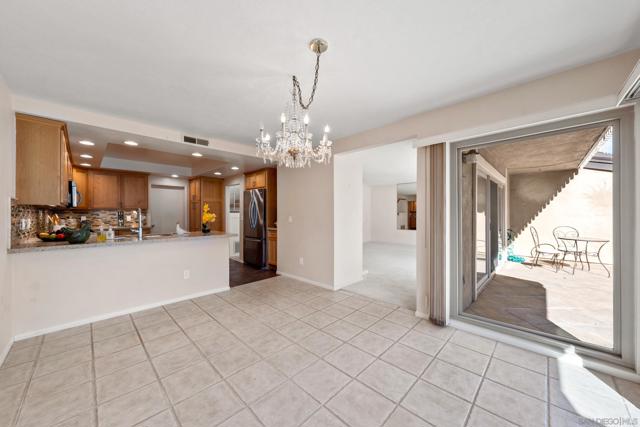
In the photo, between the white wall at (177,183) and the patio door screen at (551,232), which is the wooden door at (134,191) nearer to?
the white wall at (177,183)

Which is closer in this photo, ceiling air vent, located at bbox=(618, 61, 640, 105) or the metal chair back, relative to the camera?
ceiling air vent, located at bbox=(618, 61, 640, 105)

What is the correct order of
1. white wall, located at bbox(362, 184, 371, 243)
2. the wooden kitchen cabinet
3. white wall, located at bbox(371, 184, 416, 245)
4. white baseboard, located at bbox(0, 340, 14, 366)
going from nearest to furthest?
white baseboard, located at bbox(0, 340, 14, 366)
the wooden kitchen cabinet
white wall, located at bbox(371, 184, 416, 245)
white wall, located at bbox(362, 184, 371, 243)

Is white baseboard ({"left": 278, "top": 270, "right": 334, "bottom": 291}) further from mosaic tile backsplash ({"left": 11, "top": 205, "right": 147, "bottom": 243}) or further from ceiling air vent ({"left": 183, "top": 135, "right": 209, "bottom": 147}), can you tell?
mosaic tile backsplash ({"left": 11, "top": 205, "right": 147, "bottom": 243})

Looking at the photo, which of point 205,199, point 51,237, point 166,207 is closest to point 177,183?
point 166,207

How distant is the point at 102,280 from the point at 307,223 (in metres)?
2.93

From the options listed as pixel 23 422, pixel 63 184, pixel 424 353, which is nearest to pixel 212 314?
pixel 23 422

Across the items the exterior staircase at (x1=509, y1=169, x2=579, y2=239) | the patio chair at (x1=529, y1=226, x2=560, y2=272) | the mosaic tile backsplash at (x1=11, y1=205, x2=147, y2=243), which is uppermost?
the exterior staircase at (x1=509, y1=169, x2=579, y2=239)

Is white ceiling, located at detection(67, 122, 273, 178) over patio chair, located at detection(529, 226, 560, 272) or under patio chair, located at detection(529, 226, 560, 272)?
over

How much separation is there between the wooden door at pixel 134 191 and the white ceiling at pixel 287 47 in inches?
138

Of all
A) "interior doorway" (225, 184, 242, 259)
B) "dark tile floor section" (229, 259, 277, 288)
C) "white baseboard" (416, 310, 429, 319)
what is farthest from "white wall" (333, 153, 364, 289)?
"interior doorway" (225, 184, 242, 259)

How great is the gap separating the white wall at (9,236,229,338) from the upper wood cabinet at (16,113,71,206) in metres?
0.63

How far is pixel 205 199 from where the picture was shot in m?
6.50

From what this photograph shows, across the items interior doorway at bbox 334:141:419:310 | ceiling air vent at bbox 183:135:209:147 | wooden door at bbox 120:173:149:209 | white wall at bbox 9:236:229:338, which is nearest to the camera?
white wall at bbox 9:236:229:338

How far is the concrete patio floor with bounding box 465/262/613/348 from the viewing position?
2.59 meters
